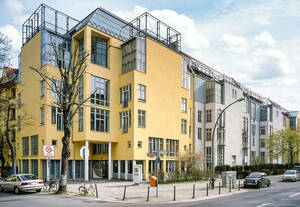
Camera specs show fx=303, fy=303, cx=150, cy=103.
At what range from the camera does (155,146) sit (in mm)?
36562

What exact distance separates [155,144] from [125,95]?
6.95 metres

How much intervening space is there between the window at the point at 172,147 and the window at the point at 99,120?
339 inches

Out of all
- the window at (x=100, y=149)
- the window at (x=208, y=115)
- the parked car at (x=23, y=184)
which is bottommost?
the parked car at (x=23, y=184)

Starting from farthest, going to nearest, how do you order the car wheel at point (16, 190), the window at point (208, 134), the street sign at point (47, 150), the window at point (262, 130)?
the window at point (262, 130) → the window at point (208, 134) → the street sign at point (47, 150) → the car wheel at point (16, 190)

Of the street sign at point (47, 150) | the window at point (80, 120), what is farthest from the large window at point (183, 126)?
the street sign at point (47, 150)

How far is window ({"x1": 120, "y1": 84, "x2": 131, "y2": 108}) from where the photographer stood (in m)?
35.0

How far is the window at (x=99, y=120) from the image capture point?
33.6m

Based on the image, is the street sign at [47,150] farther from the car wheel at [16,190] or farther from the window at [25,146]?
the window at [25,146]

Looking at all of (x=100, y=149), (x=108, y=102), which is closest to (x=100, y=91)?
(x=108, y=102)

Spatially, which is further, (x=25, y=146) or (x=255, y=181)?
(x=25, y=146)

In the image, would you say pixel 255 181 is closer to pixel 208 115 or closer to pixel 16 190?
pixel 16 190

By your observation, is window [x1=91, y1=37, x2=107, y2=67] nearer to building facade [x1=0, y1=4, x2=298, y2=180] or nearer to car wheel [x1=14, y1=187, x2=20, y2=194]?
building facade [x1=0, y1=4, x2=298, y2=180]

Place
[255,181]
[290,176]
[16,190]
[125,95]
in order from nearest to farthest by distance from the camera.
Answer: [16,190]
[255,181]
[125,95]
[290,176]

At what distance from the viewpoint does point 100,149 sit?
Result: 123ft
